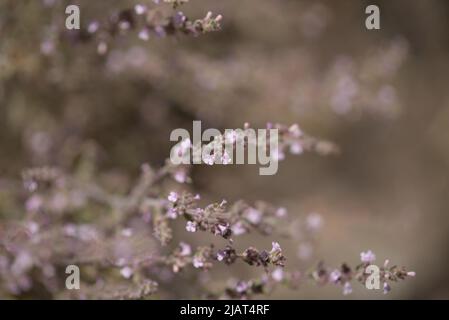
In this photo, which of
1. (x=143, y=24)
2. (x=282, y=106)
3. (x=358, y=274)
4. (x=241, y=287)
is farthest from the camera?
(x=282, y=106)

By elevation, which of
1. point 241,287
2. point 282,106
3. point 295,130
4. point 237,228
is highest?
point 282,106

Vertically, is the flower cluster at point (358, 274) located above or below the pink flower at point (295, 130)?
below

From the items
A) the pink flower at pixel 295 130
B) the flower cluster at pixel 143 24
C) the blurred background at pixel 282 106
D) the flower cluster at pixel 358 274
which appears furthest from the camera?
the blurred background at pixel 282 106

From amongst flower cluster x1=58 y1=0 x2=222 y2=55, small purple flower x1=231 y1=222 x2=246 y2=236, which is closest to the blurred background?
flower cluster x1=58 y1=0 x2=222 y2=55

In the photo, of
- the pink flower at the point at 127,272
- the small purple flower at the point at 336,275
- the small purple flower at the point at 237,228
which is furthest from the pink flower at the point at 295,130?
the pink flower at the point at 127,272

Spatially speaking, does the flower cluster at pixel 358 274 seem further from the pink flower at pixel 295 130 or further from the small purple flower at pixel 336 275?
the pink flower at pixel 295 130

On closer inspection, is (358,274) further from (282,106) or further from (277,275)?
(282,106)

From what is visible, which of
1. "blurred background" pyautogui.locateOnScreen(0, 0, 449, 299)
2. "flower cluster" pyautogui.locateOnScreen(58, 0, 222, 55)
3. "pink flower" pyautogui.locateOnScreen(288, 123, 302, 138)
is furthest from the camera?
"blurred background" pyautogui.locateOnScreen(0, 0, 449, 299)

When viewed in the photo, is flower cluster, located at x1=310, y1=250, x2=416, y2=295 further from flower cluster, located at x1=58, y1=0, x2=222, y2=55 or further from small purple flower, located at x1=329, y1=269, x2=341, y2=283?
flower cluster, located at x1=58, y1=0, x2=222, y2=55

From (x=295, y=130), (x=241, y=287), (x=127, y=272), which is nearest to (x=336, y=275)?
(x=241, y=287)
